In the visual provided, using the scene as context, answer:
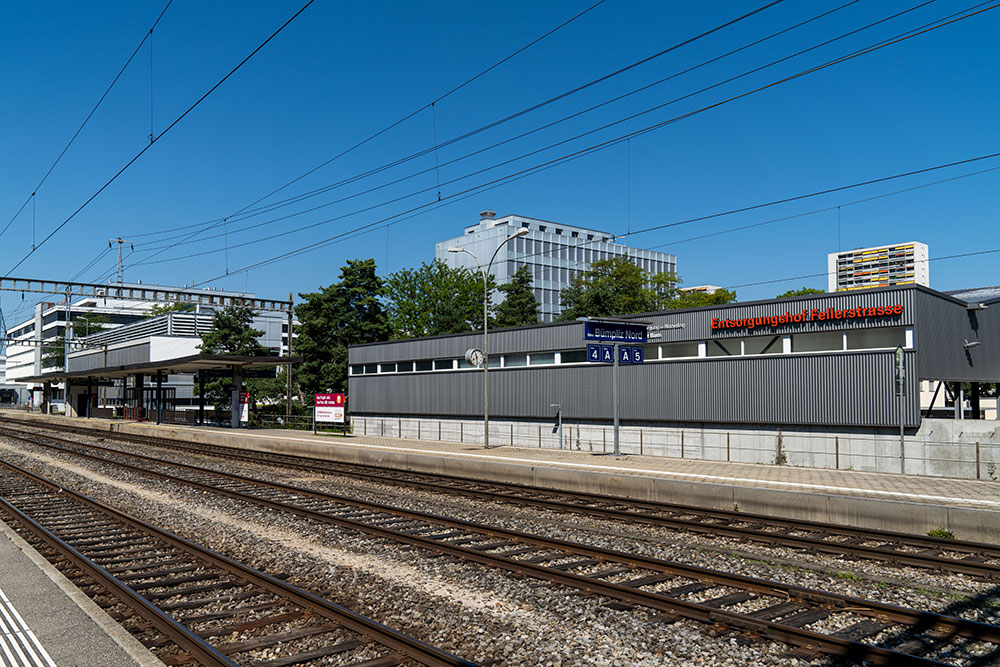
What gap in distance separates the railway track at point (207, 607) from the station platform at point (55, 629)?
36cm

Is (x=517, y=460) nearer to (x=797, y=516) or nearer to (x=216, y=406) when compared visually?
(x=797, y=516)

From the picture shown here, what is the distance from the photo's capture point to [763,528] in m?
13.3

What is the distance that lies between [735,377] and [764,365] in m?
1.19

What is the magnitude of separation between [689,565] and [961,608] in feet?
10.3

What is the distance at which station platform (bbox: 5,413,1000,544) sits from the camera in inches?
516

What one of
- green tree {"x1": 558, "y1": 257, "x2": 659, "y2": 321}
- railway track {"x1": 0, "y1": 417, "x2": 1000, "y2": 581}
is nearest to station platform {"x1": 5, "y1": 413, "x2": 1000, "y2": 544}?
railway track {"x1": 0, "y1": 417, "x2": 1000, "y2": 581}

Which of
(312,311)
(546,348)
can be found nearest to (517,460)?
(546,348)

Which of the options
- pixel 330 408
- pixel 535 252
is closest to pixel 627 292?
pixel 535 252

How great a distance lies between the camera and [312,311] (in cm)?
6050

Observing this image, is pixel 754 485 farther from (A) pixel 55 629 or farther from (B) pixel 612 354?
(A) pixel 55 629

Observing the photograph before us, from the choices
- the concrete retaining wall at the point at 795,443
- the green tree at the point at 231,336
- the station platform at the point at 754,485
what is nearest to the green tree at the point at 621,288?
the green tree at the point at 231,336

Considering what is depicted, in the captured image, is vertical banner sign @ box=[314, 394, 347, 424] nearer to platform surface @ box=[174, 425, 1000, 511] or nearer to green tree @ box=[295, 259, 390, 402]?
platform surface @ box=[174, 425, 1000, 511]

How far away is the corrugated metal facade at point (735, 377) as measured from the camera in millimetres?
23359

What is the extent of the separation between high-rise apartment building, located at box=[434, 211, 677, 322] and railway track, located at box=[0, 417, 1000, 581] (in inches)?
3488
